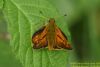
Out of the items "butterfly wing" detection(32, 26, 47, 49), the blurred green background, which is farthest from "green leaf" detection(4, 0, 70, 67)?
the blurred green background

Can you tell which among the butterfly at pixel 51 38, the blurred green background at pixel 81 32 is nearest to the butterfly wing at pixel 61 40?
the butterfly at pixel 51 38

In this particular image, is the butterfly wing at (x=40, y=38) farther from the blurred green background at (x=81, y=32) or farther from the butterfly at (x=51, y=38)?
the blurred green background at (x=81, y=32)

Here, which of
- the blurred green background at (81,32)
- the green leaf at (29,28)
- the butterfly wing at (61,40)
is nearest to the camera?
the green leaf at (29,28)

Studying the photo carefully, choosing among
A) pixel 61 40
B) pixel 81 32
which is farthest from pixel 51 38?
pixel 81 32

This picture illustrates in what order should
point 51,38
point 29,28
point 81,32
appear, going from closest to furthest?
point 29,28 → point 51,38 → point 81,32

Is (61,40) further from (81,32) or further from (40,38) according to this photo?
(81,32)
